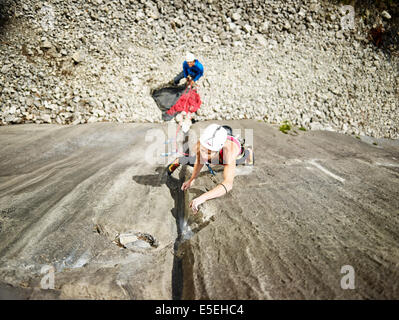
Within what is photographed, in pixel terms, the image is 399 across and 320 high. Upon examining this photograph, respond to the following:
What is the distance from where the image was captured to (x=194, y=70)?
6246 millimetres

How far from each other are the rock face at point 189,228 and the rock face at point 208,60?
8.25ft

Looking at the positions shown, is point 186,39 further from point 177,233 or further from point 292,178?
point 177,233

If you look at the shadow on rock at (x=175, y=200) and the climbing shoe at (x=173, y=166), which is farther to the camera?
the climbing shoe at (x=173, y=166)

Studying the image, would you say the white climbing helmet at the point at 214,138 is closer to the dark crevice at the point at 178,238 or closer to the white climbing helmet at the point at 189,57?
the dark crevice at the point at 178,238

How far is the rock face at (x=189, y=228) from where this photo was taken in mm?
2135

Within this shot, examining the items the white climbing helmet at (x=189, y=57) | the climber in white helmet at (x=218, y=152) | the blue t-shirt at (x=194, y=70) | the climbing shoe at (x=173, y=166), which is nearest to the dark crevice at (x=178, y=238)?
the climbing shoe at (x=173, y=166)

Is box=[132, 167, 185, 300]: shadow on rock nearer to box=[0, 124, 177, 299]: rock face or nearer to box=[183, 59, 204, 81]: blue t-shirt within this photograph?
box=[0, 124, 177, 299]: rock face

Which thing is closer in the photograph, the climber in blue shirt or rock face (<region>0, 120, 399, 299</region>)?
rock face (<region>0, 120, 399, 299</region>)

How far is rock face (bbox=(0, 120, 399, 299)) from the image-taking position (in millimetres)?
2135

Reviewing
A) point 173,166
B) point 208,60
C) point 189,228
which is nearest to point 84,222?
point 189,228

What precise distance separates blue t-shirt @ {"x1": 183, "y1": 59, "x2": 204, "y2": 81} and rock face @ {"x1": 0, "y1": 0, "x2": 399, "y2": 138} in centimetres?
93

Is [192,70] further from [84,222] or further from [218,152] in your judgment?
[84,222]

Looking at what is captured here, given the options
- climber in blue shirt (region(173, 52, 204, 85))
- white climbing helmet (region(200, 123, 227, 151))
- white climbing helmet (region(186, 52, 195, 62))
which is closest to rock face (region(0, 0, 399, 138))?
climber in blue shirt (region(173, 52, 204, 85))

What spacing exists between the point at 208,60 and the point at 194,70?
173 cm
